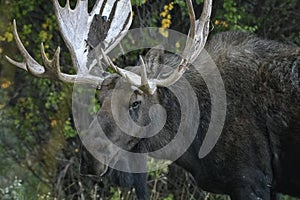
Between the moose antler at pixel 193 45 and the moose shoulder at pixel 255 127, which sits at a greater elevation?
the moose antler at pixel 193 45

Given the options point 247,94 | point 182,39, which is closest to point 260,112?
point 247,94

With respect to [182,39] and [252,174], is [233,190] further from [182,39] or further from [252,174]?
[182,39]

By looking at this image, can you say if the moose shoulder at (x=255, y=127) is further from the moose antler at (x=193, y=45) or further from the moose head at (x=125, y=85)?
the moose antler at (x=193, y=45)

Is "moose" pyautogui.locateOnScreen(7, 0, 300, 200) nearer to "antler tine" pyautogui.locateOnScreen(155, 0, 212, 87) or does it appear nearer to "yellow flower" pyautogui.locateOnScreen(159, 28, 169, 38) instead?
"antler tine" pyautogui.locateOnScreen(155, 0, 212, 87)

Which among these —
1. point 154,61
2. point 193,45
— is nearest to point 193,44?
point 193,45

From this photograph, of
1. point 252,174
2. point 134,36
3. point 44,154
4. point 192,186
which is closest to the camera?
point 252,174

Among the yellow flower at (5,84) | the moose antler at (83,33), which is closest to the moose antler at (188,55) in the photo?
the moose antler at (83,33)

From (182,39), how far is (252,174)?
290cm

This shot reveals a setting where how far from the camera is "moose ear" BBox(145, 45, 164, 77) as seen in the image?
234 inches

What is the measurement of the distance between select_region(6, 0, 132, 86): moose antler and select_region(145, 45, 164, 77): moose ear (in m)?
0.37

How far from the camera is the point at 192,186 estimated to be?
29.2 ft

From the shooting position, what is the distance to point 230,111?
584 centimetres

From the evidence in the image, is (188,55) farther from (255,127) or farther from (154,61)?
(255,127)

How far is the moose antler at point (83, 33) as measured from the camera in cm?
607
